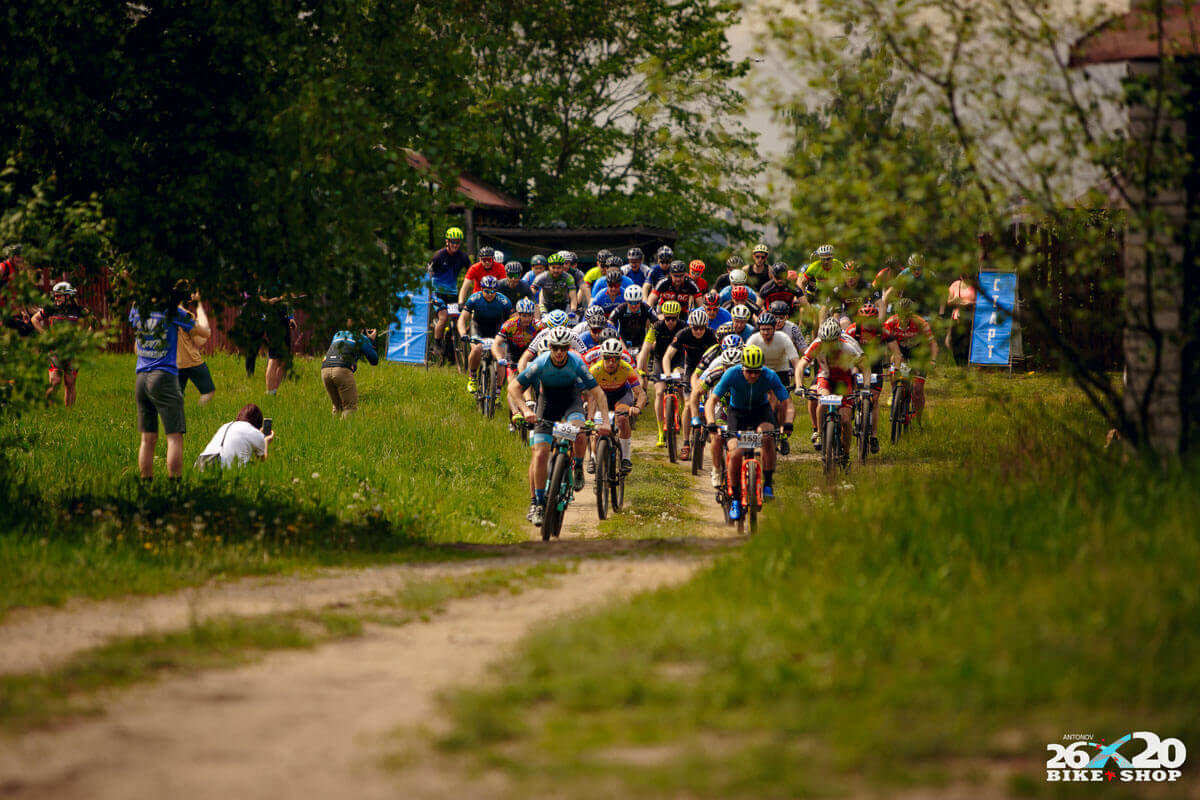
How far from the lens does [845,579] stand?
23.1 ft

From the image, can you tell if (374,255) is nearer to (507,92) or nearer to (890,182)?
(890,182)

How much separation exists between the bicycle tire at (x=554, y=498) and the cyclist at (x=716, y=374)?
1793mm

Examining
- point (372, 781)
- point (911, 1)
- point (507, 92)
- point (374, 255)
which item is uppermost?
point (507, 92)

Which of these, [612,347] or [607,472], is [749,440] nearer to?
[607,472]

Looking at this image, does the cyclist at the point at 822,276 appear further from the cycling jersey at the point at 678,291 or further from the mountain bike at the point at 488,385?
the mountain bike at the point at 488,385

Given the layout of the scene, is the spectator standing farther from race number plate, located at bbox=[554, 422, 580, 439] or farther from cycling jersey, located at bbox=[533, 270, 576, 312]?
cycling jersey, located at bbox=[533, 270, 576, 312]

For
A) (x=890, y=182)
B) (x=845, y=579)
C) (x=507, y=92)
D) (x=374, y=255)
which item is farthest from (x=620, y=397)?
(x=507, y=92)

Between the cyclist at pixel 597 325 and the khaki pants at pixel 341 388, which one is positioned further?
the khaki pants at pixel 341 388

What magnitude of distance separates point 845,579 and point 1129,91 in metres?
3.77

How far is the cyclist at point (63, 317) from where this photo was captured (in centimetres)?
1036

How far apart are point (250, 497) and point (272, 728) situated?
6.76 metres

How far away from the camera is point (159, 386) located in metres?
12.2

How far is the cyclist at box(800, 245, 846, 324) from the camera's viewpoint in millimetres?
8664

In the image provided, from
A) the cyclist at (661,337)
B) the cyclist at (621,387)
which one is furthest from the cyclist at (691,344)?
the cyclist at (621,387)
